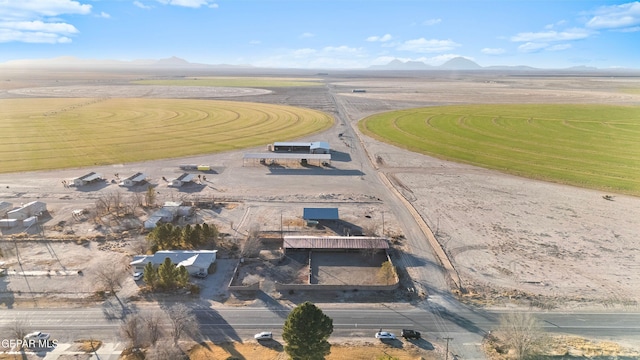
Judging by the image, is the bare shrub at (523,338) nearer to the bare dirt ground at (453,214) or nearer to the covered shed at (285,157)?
the bare dirt ground at (453,214)

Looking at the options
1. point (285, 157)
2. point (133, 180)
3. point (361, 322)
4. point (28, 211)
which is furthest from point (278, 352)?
point (285, 157)

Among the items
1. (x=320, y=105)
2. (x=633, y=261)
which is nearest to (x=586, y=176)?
(x=633, y=261)

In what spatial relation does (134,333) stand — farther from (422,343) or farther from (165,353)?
(422,343)

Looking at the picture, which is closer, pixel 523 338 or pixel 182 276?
pixel 523 338

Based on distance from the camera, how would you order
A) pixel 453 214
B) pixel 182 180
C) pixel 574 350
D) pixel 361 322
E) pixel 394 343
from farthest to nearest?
pixel 182 180 → pixel 453 214 → pixel 361 322 → pixel 394 343 → pixel 574 350

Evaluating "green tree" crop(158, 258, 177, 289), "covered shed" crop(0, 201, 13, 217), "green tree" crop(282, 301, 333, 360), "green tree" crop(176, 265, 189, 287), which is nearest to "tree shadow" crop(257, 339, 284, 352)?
"green tree" crop(282, 301, 333, 360)

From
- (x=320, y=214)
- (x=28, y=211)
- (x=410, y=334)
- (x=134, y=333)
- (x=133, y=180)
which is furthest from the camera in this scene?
(x=133, y=180)

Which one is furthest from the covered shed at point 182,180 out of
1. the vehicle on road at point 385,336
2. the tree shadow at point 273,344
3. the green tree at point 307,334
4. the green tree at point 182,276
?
the vehicle on road at point 385,336
